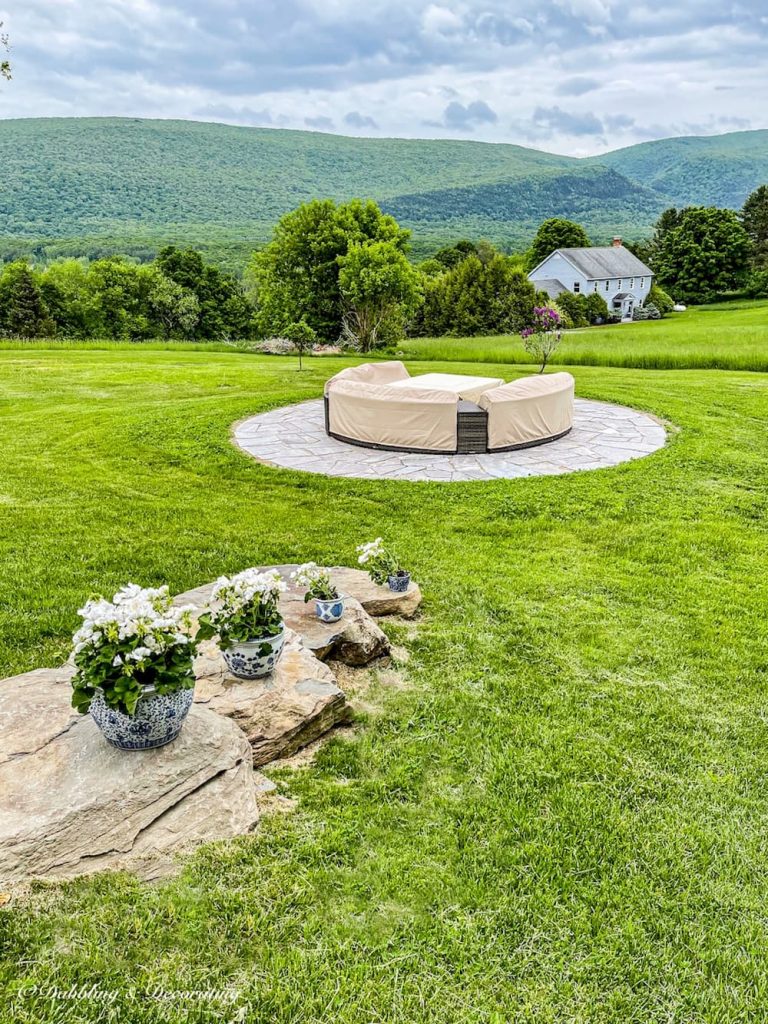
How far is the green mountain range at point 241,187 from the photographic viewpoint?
83.2m

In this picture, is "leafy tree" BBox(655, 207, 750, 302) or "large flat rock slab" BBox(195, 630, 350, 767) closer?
"large flat rock slab" BBox(195, 630, 350, 767)

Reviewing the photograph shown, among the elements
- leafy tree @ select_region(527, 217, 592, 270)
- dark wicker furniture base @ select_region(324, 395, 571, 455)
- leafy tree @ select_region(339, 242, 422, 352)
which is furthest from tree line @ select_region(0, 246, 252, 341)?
dark wicker furniture base @ select_region(324, 395, 571, 455)

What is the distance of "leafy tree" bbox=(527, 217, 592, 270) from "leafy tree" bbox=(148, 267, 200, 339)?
1073 inches

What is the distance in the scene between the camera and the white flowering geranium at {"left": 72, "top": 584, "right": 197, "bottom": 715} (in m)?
2.41

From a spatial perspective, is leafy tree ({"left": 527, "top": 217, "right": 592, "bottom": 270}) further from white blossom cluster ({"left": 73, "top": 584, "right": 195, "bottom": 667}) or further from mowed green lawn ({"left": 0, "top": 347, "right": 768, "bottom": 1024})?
white blossom cluster ({"left": 73, "top": 584, "right": 195, "bottom": 667})

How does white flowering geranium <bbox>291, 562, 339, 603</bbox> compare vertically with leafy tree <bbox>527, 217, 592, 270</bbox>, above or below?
below

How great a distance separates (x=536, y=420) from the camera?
29.6 feet

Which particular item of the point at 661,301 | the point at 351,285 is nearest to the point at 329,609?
the point at 351,285

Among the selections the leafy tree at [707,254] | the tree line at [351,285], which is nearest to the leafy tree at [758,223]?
the tree line at [351,285]

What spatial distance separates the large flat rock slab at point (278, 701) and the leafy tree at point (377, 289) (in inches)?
889

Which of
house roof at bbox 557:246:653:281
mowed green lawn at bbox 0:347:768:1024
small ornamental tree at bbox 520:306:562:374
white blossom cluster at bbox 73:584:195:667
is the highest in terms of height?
house roof at bbox 557:246:653:281

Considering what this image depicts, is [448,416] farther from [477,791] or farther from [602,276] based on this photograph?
[602,276]

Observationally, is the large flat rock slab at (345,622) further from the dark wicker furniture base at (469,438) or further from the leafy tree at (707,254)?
the leafy tree at (707,254)

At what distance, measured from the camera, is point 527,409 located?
8812mm
